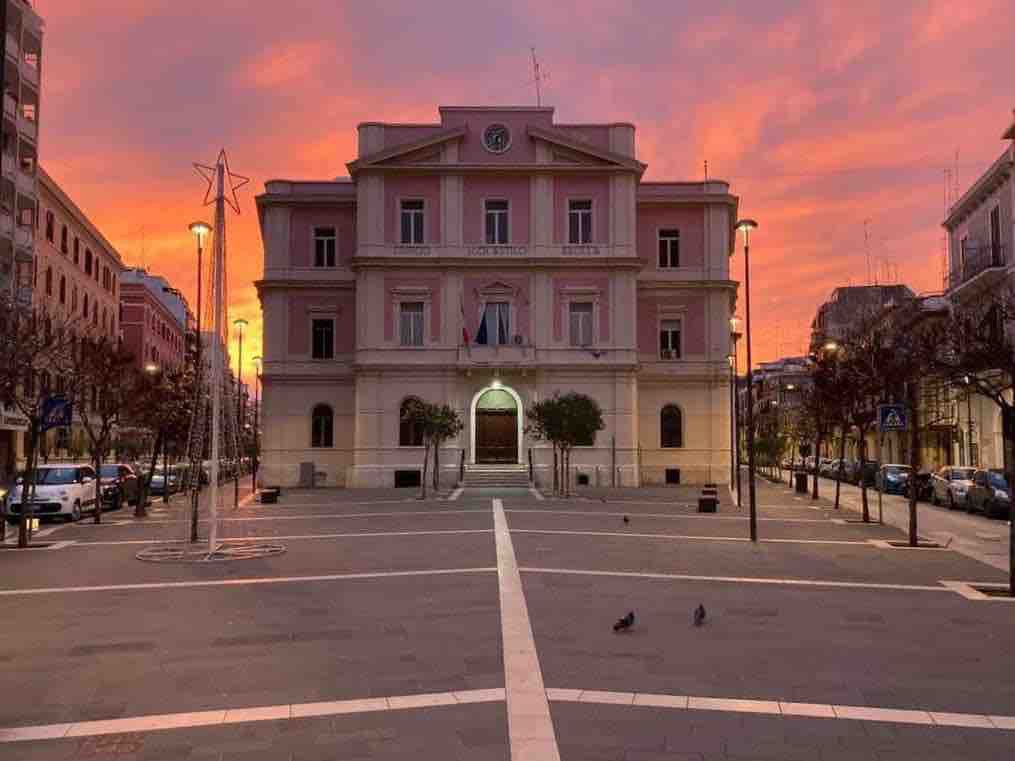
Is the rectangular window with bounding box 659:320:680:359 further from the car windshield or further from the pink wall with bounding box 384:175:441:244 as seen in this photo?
the car windshield

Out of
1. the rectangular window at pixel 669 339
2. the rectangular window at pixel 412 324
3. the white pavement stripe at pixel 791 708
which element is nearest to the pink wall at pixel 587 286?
the rectangular window at pixel 669 339

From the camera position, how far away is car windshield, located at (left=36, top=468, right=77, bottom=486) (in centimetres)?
2652

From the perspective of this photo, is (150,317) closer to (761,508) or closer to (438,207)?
(438,207)

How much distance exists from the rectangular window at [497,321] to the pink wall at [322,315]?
6460mm

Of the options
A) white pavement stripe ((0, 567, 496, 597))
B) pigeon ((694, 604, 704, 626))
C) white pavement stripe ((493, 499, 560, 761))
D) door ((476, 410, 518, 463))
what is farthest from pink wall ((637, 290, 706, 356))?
pigeon ((694, 604, 704, 626))

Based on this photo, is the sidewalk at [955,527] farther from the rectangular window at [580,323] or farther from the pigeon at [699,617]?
the rectangular window at [580,323]

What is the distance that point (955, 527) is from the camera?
968 inches

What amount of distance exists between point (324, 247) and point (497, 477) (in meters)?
13.6

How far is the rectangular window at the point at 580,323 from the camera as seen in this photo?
4266 centimetres

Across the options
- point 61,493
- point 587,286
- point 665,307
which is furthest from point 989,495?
point 61,493

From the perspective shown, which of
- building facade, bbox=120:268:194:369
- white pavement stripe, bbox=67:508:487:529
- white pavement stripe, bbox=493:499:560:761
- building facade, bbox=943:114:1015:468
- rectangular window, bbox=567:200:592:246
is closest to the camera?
white pavement stripe, bbox=493:499:560:761

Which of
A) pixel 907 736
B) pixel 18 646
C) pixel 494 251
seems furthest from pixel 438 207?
pixel 907 736

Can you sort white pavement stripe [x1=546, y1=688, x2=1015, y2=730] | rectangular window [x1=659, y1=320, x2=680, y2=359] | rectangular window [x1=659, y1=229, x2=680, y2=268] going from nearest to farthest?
white pavement stripe [x1=546, y1=688, x2=1015, y2=730] < rectangular window [x1=659, y1=320, x2=680, y2=359] < rectangular window [x1=659, y1=229, x2=680, y2=268]

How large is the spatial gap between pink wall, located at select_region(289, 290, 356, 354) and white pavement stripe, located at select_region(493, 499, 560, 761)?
107ft
